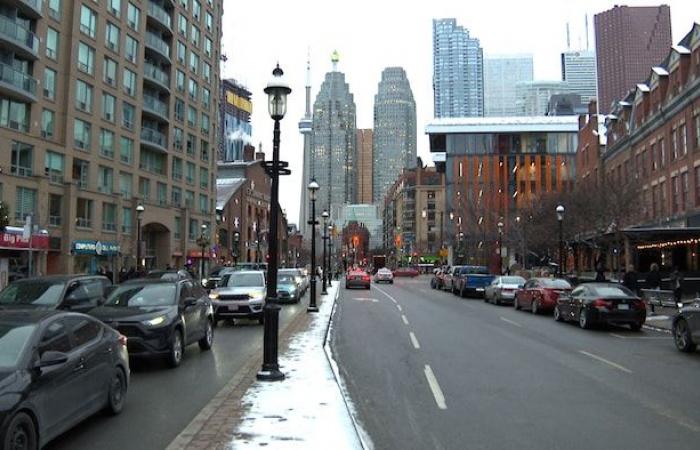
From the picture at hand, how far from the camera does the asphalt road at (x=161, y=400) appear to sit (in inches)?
274

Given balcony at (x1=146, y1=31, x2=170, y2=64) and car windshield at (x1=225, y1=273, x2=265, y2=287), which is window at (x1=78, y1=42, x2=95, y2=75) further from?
car windshield at (x1=225, y1=273, x2=265, y2=287)

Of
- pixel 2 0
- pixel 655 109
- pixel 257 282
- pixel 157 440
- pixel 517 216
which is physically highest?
pixel 2 0

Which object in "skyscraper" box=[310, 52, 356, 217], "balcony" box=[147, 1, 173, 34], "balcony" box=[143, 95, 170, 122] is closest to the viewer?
"balcony" box=[143, 95, 170, 122]

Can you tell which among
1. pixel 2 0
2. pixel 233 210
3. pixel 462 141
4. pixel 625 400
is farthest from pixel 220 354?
pixel 462 141

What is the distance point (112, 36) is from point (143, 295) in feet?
151

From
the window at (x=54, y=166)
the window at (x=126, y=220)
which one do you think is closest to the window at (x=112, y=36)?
the window at (x=54, y=166)

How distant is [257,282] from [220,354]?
7948mm

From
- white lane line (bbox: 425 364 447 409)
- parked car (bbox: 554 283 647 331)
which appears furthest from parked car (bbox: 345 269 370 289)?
white lane line (bbox: 425 364 447 409)

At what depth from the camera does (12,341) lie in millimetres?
6363

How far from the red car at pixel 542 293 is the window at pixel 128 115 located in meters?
40.6

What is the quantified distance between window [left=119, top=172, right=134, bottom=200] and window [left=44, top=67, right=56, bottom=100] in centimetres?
1048

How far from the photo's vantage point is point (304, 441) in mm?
6574

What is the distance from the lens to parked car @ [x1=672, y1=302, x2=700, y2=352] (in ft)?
44.7

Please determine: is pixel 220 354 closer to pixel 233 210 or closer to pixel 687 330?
pixel 687 330
